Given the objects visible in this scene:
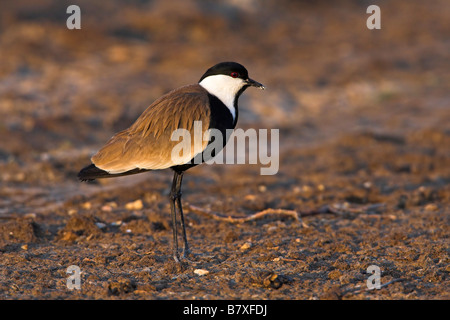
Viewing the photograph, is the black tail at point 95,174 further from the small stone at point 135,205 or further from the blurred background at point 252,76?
the blurred background at point 252,76

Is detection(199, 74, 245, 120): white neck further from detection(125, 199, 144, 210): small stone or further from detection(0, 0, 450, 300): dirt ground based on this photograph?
detection(125, 199, 144, 210): small stone

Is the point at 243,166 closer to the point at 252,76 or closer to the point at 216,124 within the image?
the point at 216,124

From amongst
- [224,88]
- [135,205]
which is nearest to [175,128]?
[224,88]

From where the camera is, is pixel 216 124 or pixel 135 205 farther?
pixel 135 205

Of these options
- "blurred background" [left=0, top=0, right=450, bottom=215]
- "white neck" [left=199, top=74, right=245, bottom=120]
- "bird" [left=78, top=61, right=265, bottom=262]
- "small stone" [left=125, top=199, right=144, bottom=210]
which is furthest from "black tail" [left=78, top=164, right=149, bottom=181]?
"blurred background" [left=0, top=0, right=450, bottom=215]

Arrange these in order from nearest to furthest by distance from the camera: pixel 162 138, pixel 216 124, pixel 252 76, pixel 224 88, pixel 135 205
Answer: pixel 216 124
pixel 162 138
pixel 224 88
pixel 135 205
pixel 252 76

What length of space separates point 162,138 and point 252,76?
8486 mm

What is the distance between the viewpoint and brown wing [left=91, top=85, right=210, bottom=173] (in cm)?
559

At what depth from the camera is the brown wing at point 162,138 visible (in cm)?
559

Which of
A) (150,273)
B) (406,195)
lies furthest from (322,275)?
(406,195)

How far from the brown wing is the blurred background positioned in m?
2.34

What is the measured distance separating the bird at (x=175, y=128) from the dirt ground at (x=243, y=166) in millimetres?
773

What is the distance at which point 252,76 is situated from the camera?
1394 cm

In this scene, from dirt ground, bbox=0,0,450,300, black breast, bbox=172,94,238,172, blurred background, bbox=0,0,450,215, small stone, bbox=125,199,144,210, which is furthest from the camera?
blurred background, bbox=0,0,450,215
